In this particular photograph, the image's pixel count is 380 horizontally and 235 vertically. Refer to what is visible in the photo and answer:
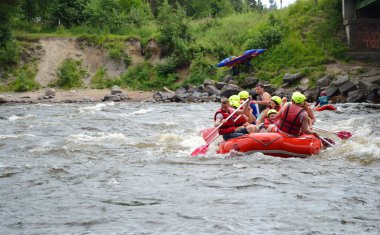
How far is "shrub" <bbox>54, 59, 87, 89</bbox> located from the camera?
3150cm

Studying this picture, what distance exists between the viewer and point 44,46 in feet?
114

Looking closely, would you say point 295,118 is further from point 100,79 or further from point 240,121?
point 100,79

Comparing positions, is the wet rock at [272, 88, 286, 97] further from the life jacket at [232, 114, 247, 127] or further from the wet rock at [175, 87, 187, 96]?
the life jacket at [232, 114, 247, 127]

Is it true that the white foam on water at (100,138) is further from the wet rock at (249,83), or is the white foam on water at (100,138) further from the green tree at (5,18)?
the green tree at (5,18)

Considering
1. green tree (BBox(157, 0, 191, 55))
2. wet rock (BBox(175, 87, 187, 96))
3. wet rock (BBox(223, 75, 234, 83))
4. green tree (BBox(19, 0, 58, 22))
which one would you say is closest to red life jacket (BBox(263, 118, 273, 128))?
wet rock (BBox(175, 87, 187, 96))

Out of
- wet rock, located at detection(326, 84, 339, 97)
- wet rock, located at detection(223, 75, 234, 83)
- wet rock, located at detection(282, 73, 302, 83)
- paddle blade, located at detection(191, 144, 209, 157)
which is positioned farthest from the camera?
wet rock, located at detection(223, 75, 234, 83)

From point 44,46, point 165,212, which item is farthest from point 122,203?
point 44,46

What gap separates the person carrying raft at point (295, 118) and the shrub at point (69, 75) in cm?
2290

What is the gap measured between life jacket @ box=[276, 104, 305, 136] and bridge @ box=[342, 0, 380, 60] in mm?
19530

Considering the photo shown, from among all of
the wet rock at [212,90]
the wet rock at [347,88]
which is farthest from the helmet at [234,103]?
the wet rock at [212,90]

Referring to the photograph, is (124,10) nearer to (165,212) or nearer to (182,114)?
(182,114)

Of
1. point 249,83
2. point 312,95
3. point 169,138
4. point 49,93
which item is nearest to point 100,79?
point 49,93

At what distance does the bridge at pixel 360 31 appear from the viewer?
93.0 feet

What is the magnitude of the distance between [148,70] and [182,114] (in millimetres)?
13820
